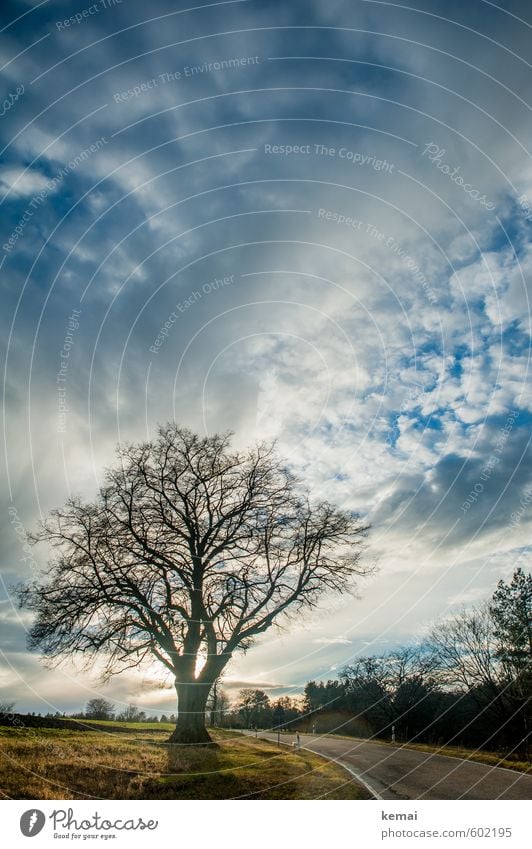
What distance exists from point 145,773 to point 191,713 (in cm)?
526

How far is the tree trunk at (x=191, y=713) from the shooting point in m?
14.9

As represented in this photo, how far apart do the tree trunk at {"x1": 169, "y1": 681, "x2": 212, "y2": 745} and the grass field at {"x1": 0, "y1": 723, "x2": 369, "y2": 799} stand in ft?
4.77

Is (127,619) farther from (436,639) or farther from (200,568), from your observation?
(436,639)

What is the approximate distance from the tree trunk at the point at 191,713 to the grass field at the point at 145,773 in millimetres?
1453

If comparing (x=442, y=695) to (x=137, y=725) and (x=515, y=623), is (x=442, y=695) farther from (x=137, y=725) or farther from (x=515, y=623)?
(x=137, y=725)

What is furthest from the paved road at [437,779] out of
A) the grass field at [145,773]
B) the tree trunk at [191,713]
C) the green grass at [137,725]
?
the green grass at [137,725]

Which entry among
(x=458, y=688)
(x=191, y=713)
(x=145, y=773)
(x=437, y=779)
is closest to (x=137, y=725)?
(x=191, y=713)

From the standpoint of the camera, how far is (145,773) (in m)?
10.4

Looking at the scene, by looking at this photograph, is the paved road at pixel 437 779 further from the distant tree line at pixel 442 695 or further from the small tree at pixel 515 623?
the small tree at pixel 515 623

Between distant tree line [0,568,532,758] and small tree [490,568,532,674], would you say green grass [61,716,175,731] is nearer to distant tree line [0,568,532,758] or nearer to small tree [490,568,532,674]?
distant tree line [0,568,532,758]

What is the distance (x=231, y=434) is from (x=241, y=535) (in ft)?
14.4

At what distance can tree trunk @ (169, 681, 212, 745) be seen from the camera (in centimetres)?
1488

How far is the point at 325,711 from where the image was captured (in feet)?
168
